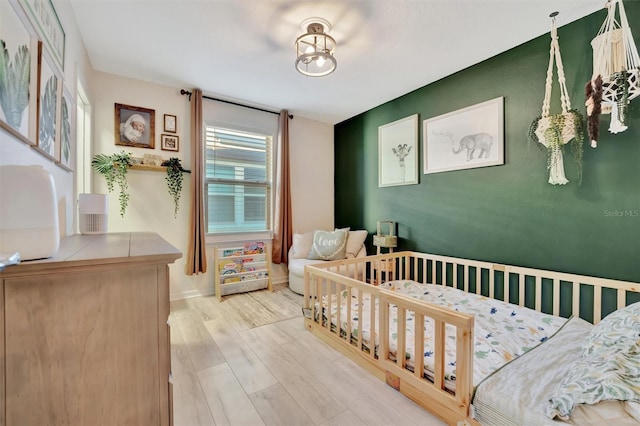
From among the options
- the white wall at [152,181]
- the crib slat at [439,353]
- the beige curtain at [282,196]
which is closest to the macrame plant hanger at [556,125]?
the crib slat at [439,353]

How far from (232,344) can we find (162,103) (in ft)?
8.99

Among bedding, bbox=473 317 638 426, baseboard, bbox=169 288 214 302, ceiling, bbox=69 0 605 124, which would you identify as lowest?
baseboard, bbox=169 288 214 302

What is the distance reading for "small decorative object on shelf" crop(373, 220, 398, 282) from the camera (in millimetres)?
2947

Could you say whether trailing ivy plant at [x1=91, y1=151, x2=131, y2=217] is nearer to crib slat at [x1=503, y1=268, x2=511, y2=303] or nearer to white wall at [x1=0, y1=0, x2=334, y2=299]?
white wall at [x1=0, y1=0, x2=334, y2=299]

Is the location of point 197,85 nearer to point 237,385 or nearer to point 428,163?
point 428,163

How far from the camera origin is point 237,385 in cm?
163

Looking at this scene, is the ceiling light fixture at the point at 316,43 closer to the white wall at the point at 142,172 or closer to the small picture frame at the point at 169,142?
the white wall at the point at 142,172

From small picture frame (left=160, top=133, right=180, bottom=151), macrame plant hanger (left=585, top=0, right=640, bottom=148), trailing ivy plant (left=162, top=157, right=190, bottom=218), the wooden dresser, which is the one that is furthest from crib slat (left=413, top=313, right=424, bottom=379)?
small picture frame (left=160, top=133, right=180, bottom=151)

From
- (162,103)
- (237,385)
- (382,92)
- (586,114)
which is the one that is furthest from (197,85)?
(586,114)

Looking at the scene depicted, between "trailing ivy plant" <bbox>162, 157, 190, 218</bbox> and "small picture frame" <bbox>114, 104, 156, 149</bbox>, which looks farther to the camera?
"trailing ivy plant" <bbox>162, 157, 190, 218</bbox>

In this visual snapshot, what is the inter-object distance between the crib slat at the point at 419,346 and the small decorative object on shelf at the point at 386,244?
54.1 inches

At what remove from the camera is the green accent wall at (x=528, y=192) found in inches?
71.5

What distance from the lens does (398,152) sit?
3.34 metres

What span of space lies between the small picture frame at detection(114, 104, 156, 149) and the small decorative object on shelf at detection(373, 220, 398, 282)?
286cm
